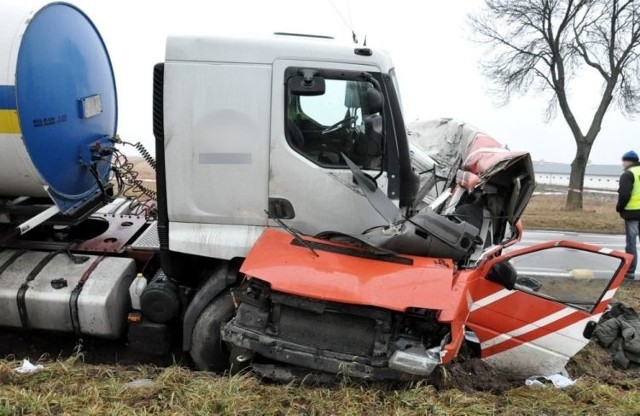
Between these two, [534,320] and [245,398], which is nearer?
[245,398]

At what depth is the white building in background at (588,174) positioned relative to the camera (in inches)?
1583

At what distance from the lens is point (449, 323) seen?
3.78 metres

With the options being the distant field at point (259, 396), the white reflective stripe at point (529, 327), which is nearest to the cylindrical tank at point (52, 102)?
the distant field at point (259, 396)

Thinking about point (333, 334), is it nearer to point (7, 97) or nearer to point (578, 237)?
point (7, 97)

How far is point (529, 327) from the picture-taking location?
462 cm

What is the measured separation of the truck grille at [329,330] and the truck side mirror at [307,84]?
5.03ft

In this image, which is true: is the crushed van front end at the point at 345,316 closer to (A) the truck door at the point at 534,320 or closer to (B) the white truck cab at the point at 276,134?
(B) the white truck cab at the point at 276,134

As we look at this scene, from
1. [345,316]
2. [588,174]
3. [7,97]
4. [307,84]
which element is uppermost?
[307,84]

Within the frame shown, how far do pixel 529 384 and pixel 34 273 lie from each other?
13.7 feet

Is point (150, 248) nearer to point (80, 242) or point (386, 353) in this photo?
point (80, 242)

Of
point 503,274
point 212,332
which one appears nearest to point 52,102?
point 212,332

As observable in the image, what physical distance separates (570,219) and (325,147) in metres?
12.9

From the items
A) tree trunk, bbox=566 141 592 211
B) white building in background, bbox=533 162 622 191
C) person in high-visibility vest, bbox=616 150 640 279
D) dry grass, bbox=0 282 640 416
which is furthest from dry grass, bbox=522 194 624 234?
white building in background, bbox=533 162 622 191

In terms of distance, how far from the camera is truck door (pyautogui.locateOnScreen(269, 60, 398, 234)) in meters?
4.08
